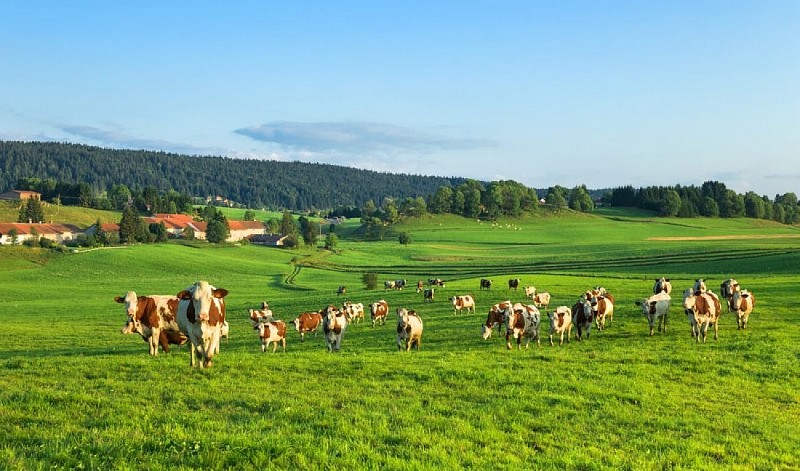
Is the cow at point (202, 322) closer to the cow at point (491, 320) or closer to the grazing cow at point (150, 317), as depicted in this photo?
the grazing cow at point (150, 317)

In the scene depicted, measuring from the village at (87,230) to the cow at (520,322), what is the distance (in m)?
106

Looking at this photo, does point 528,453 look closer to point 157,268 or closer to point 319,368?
point 319,368

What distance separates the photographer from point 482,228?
582ft

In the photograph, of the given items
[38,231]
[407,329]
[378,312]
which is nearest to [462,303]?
[378,312]

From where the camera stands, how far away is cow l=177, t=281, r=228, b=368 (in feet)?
55.8

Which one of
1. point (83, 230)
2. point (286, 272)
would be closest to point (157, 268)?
point (286, 272)

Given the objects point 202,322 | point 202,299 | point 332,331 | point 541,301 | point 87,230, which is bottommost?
point 87,230

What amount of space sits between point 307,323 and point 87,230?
127 meters

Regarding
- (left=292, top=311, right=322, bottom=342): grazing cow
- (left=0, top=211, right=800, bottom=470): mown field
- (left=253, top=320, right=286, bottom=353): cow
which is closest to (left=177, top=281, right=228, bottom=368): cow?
(left=0, top=211, right=800, bottom=470): mown field

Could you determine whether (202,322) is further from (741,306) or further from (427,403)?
(741,306)

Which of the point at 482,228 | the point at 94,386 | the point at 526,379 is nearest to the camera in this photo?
the point at 94,386

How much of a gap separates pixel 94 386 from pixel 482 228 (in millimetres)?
166274

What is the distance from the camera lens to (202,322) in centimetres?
1703

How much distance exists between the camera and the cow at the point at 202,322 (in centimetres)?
1700
